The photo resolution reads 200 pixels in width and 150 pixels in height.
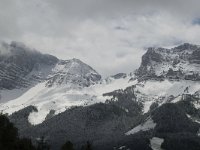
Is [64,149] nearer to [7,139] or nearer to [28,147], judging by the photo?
[28,147]

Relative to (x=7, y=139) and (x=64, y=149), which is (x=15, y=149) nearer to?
(x=7, y=139)

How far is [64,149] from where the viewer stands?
151375 mm

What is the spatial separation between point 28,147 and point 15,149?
28.8 feet

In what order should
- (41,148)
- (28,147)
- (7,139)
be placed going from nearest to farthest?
(7,139) → (28,147) → (41,148)

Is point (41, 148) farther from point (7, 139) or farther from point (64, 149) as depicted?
point (7, 139)

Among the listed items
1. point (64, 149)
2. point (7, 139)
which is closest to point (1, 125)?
point (7, 139)

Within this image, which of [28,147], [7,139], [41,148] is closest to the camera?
[7,139]

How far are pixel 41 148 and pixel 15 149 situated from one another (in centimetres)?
2769

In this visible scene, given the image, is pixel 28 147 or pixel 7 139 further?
pixel 28 147

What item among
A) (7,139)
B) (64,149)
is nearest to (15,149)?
(7,139)

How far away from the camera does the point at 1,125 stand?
462ft

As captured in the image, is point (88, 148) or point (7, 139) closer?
point (7, 139)

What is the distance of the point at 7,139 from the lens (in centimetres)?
13338

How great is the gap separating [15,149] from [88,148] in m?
22.0
